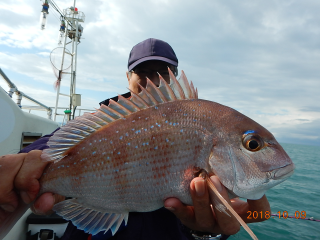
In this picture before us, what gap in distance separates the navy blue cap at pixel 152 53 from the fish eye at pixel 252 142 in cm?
196

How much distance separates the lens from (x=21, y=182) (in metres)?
1.51

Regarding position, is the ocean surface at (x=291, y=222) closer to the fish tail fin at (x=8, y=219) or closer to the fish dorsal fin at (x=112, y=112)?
the fish dorsal fin at (x=112, y=112)

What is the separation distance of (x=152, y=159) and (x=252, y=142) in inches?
34.1

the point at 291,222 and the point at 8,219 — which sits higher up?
the point at 8,219

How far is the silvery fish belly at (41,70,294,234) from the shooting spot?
1522mm

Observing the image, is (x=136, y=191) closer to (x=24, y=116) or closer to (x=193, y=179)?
(x=193, y=179)

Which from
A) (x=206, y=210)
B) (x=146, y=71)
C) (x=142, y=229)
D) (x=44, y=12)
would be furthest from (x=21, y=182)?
(x=44, y=12)

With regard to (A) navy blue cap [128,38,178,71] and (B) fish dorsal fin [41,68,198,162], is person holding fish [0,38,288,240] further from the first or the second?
(A) navy blue cap [128,38,178,71]

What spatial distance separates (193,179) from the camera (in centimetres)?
152

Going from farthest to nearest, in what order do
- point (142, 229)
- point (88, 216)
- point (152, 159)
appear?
point (142, 229) < point (88, 216) < point (152, 159)

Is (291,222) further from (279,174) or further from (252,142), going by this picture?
(252,142)

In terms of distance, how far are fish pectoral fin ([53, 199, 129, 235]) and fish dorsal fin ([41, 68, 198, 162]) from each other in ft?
1.56

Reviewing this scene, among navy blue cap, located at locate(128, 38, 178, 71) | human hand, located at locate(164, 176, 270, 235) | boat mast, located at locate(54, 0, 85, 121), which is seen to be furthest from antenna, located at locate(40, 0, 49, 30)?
human hand, located at locate(164, 176, 270, 235)

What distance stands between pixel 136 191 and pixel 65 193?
63 centimetres
